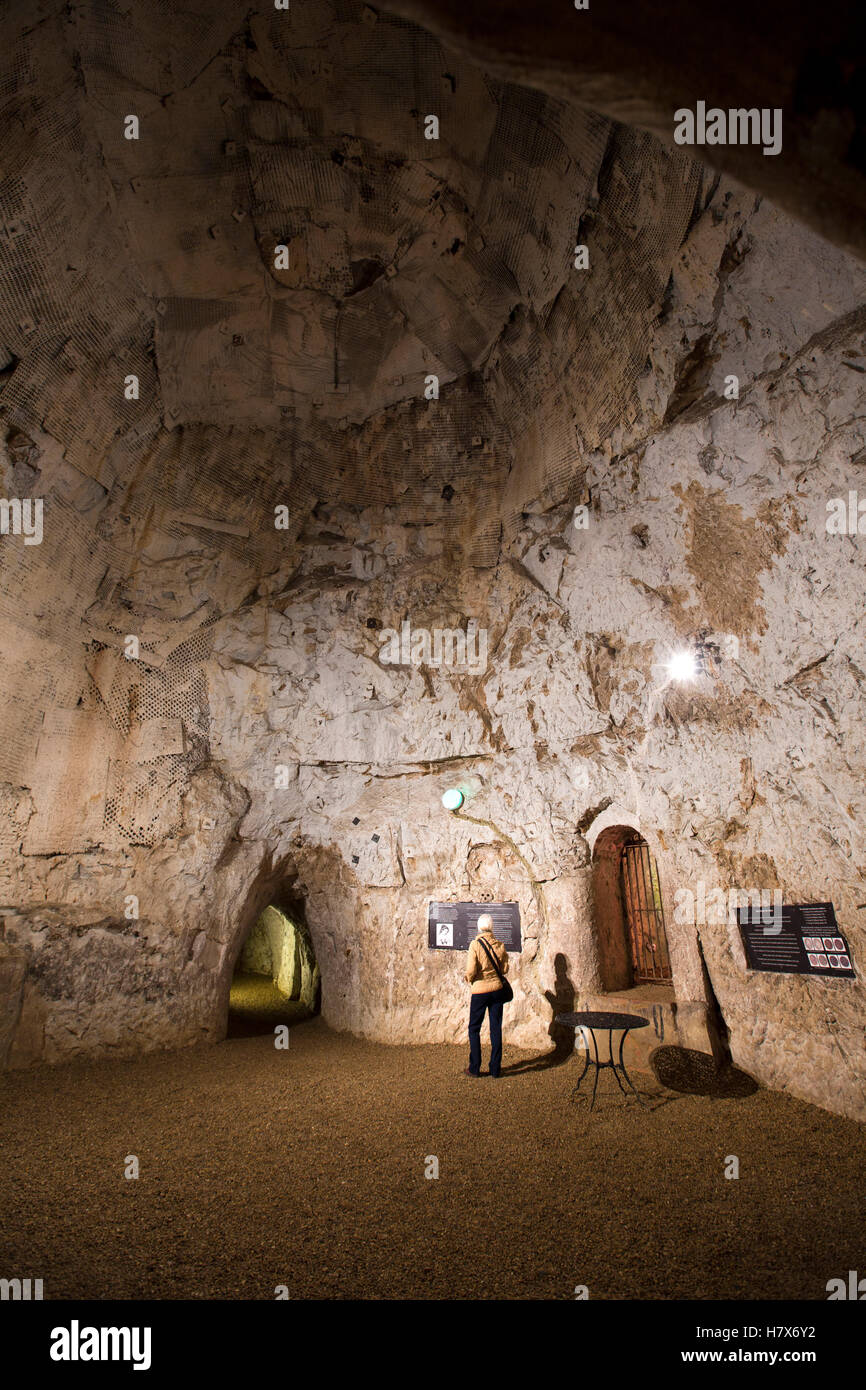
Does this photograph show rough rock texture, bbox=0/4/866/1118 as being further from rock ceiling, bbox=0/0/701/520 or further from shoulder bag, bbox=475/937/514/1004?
shoulder bag, bbox=475/937/514/1004

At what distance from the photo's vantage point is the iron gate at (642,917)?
7.75m

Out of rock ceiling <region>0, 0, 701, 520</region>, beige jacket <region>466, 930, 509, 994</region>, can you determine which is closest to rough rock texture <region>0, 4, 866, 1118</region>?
rock ceiling <region>0, 0, 701, 520</region>

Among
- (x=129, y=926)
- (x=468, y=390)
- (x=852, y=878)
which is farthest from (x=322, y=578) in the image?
(x=852, y=878)

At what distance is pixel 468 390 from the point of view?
7.68 meters

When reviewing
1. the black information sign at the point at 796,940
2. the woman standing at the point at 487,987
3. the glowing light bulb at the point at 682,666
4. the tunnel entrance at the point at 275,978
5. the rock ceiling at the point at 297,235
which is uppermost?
the rock ceiling at the point at 297,235

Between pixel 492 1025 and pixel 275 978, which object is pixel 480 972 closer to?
pixel 492 1025

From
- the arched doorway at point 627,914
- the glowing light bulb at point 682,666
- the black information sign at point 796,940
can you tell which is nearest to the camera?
the black information sign at point 796,940

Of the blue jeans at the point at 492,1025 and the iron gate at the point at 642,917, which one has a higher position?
the iron gate at the point at 642,917

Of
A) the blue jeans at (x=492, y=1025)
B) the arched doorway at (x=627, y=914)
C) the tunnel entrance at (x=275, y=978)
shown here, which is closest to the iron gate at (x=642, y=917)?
the arched doorway at (x=627, y=914)

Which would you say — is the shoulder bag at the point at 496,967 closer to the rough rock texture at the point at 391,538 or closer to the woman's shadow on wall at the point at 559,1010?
the woman's shadow on wall at the point at 559,1010

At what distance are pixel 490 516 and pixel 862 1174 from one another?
6.76 meters

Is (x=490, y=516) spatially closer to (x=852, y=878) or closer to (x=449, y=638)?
(x=449, y=638)

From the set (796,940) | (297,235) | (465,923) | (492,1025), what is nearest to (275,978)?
(465,923)

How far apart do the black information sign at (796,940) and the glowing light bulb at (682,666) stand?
212 centimetres
